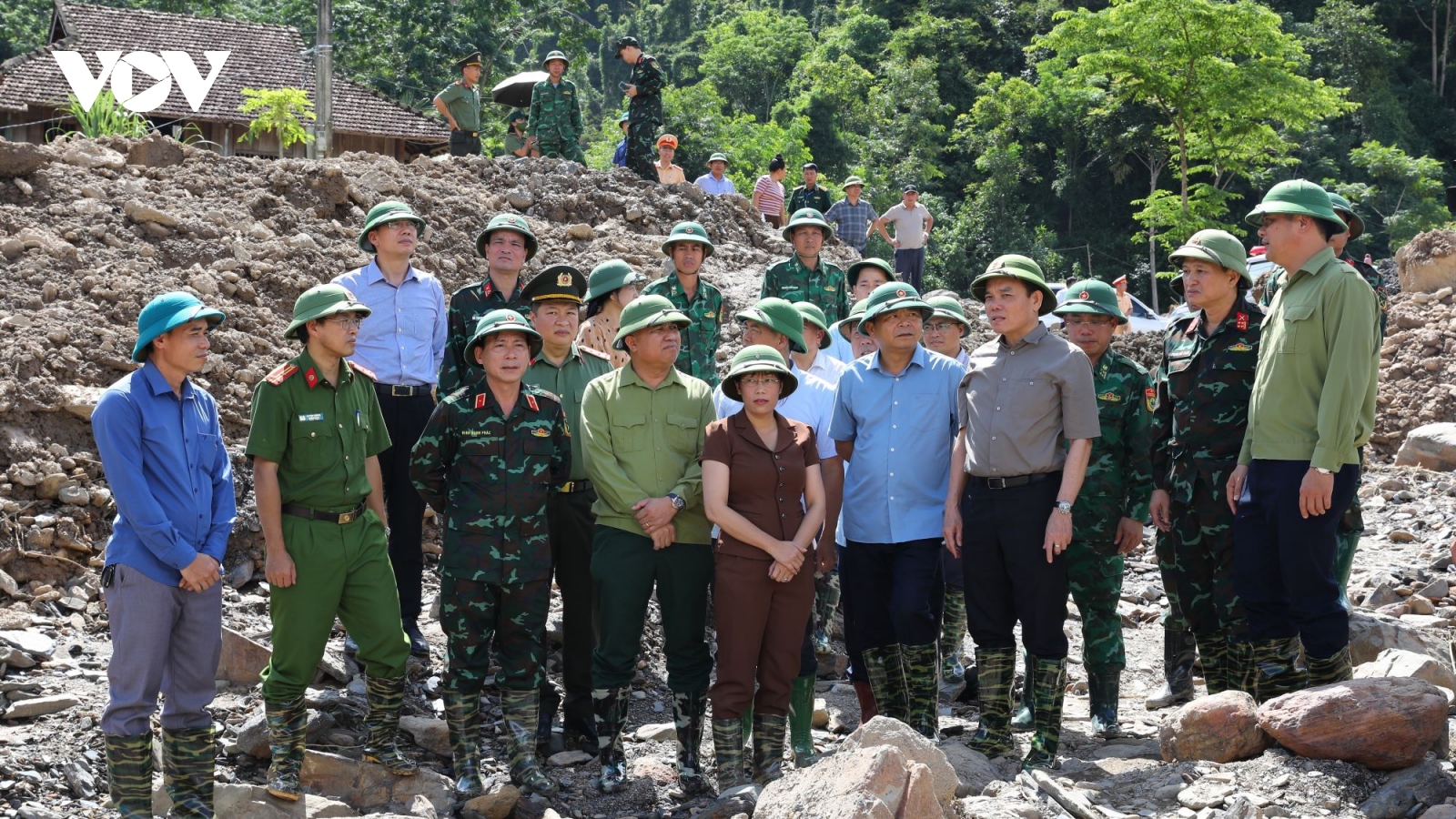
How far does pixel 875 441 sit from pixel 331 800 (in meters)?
2.62

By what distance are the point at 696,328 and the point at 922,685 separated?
A: 269cm

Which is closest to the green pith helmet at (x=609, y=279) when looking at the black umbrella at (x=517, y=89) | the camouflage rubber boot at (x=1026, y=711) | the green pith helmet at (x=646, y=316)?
the green pith helmet at (x=646, y=316)

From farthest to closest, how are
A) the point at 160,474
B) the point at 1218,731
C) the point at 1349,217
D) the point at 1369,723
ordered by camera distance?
the point at 1349,217, the point at 1218,731, the point at 160,474, the point at 1369,723

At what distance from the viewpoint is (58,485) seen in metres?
7.07

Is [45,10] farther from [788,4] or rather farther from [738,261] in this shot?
[738,261]

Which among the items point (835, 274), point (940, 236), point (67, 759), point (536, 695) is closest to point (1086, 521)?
point (536, 695)

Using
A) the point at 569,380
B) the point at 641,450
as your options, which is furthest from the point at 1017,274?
the point at 569,380

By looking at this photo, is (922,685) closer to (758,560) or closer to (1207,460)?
(758,560)

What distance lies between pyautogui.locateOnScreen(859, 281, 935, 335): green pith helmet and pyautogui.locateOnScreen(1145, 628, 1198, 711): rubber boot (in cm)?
259

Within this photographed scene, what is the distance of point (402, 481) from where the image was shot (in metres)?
6.03

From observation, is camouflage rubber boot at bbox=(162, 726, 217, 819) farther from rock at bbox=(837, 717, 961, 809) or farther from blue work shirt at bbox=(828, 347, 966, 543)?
blue work shirt at bbox=(828, 347, 966, 543)

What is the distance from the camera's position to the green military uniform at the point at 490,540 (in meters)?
5.05

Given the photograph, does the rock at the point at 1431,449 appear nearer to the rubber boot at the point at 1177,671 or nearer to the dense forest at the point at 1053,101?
the rubber boot at the point at 1177,671

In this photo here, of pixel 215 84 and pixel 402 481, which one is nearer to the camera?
pixel 402 481
